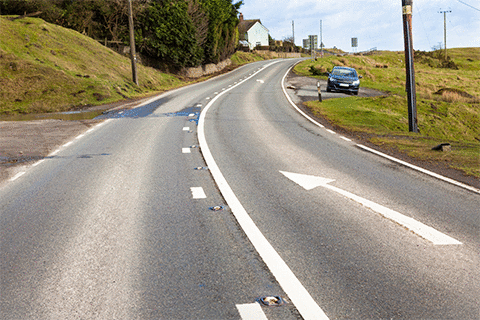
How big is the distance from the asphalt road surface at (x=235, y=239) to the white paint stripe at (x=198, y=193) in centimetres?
5

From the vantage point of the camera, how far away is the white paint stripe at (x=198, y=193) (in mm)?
7439

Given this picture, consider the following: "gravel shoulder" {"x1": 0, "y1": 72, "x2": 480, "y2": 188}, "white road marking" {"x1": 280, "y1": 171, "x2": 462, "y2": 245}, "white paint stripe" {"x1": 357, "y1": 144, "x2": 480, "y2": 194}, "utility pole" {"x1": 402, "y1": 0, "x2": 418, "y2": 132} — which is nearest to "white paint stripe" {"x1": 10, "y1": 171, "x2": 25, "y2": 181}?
"gravel shoulder" {"x1": 0, "y1": 72, "x2": 480, "y2": 188}

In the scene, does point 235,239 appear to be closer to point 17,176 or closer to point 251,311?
point 251,311

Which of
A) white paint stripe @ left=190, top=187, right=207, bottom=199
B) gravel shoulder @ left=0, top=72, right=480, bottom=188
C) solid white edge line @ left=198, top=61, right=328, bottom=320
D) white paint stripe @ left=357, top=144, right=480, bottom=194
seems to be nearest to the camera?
solid white edge line @ left=198, top=61, right=328, bottom=320

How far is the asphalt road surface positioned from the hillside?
52.5ft

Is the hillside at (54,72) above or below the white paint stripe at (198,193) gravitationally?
above

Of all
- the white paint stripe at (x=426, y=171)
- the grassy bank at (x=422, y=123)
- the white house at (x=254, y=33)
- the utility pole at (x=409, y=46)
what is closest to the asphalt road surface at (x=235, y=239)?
the white paint stripe at (x=426, y=171)

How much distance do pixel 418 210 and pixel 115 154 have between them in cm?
759

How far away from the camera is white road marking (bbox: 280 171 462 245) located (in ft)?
18.2

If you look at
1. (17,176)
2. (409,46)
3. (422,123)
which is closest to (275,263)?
(17,176)

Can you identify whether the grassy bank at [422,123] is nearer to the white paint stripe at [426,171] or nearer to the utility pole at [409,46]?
the white paint stripe at [426,171]

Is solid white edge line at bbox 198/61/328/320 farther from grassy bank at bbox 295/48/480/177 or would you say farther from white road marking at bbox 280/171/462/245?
grassy bank at bbox 295/48/480/177

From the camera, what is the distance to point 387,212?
21.6 ft

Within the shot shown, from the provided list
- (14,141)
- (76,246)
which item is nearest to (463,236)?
(76,246)
